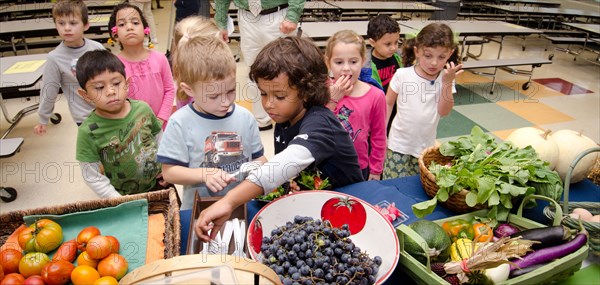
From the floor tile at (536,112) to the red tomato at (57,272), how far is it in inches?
182

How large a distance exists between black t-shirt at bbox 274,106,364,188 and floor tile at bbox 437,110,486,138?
2.60 m

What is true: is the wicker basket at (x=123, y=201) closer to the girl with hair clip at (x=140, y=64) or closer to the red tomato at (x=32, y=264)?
the red tomato at (x=32, y=264)

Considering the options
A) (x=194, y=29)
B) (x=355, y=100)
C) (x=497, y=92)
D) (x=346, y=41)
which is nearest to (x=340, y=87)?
(x=355, y=100)

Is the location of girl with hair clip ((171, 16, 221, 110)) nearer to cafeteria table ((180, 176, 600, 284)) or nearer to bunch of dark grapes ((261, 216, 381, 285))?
cafeteria table ((180, 176, 600, 284))

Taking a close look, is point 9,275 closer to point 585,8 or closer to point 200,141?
point 200,141

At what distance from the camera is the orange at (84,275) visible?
37.0 inches

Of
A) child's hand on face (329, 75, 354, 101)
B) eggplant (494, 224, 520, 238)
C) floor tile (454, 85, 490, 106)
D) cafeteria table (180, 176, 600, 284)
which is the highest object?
child's hand on face (329, 75, 354, 101)

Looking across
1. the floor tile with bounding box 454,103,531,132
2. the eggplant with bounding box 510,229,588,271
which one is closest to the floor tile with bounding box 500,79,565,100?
the floor tile with bounding box 454,103,531,132

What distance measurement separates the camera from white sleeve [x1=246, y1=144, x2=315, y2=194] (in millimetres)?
1164

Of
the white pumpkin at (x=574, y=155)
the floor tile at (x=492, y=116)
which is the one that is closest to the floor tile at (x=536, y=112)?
the floor tile at (x=492, y=116)

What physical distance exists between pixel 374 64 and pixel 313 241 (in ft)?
6.11

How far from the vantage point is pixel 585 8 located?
892 centimetres

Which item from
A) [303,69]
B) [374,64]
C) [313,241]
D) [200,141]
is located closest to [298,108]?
[303,69]

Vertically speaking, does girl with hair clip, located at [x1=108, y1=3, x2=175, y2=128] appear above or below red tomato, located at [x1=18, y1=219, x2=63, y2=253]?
above
